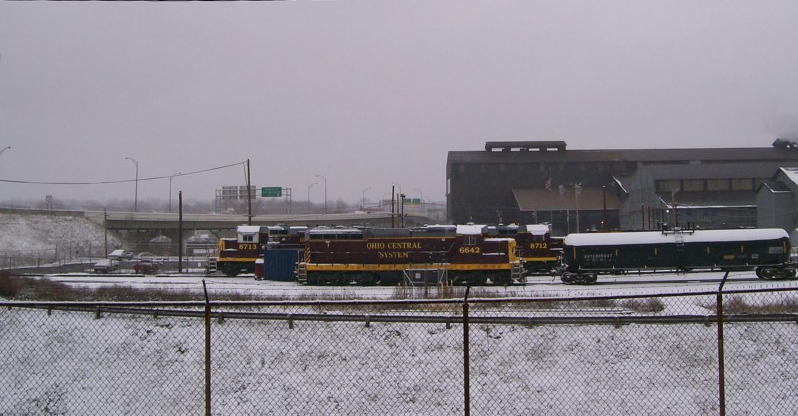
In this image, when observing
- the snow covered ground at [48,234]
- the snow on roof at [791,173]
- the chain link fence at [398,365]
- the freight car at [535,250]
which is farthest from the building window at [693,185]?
the snow covered ground at [48,234]

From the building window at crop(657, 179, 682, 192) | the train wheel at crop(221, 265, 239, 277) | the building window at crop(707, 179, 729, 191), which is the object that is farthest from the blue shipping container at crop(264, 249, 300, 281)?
the building window at crop(707, 179, 729, 191)

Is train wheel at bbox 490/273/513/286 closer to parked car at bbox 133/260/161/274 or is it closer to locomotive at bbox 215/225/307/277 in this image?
locomotive at bbox 215/225/307/277

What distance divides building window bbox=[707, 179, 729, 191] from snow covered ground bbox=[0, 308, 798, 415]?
68042 millimetres

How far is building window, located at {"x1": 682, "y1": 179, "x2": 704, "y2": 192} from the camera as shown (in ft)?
246

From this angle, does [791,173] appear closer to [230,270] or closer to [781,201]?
[781,201]

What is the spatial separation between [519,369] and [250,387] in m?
5.18

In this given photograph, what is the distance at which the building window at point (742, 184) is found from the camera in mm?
74688

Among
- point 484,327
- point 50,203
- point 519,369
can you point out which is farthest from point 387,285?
point 50,203

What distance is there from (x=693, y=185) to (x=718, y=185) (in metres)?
2.94

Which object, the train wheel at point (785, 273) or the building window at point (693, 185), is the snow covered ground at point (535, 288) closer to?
the train wheel at point (785, 273)

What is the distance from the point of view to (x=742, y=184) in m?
75.1

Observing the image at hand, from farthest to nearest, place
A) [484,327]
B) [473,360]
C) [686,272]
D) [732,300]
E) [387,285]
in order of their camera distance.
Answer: [686,272] → [387,285] → [732,300] → [484,327] → [473,360]

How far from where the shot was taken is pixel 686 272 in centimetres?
3778

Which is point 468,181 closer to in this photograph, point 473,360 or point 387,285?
point 387,285
